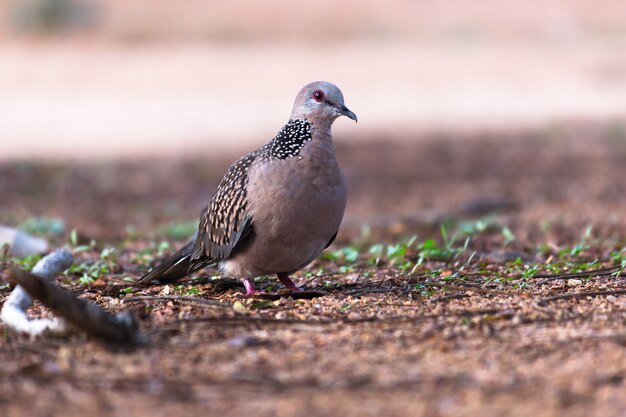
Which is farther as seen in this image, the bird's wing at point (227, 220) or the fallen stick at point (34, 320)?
the bird's wing at point (227, 220)

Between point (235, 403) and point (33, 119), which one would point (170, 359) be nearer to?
point (235, 403)

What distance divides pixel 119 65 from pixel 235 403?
26615mm

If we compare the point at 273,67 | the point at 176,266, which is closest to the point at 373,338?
the point at 176,266

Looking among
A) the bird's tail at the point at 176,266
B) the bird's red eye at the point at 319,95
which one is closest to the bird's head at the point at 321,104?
the bird's red eye at the point at 319,95

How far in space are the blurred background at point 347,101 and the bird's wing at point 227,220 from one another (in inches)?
151

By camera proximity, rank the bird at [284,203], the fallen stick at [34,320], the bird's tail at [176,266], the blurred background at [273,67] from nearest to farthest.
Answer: the fallen stick at [34,320] → the bird at [284,203] → the bird's tail at [176,266] → the blurred background at [273,67]

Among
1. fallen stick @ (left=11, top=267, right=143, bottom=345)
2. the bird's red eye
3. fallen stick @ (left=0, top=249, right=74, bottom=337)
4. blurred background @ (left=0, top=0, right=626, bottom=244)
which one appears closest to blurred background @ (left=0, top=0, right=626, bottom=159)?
blurred background @ (left=0, top=0, right=626, bottom=244)

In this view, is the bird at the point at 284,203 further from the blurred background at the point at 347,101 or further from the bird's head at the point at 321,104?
the blurred background at the point at 347,101

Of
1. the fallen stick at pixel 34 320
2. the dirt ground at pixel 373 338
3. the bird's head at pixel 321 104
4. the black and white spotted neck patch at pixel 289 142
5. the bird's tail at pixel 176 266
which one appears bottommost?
the dirt ground at pixel 373 338

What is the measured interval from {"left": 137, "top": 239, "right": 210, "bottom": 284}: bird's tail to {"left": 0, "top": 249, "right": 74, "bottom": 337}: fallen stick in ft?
3.18

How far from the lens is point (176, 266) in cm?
612

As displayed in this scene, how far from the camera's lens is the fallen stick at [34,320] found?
4330 millimetres

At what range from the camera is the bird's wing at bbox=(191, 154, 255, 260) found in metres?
5.61

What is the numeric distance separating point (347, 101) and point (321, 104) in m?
17.9
